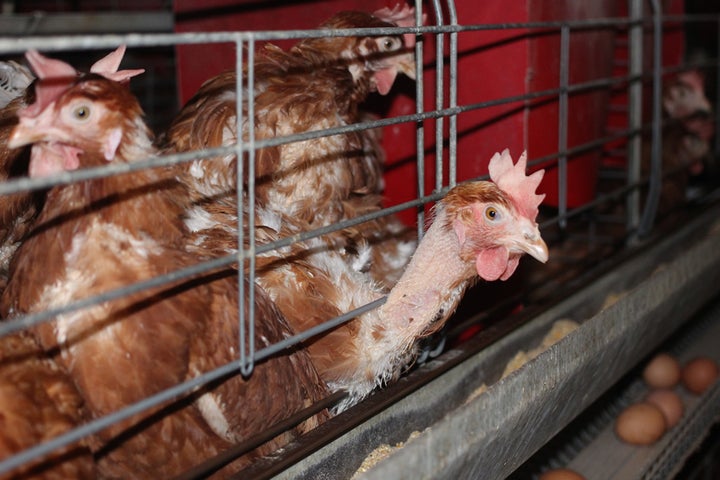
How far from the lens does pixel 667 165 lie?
149 inches

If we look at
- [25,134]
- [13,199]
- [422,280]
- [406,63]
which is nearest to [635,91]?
[406,63]

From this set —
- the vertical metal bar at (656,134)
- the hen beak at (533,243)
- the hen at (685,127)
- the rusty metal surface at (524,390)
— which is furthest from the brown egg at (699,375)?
the hen at (685,127)

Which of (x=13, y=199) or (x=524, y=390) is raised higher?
(x=13, y=199)

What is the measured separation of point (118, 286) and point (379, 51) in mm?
1383

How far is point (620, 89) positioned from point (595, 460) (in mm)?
1675

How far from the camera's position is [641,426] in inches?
82.1

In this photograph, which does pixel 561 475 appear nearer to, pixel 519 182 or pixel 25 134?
pixel 519 182

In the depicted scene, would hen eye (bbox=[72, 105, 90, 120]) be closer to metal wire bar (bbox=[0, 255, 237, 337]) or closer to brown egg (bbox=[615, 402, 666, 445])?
metal wire bar (bbox=[0, 255, 237, 337])

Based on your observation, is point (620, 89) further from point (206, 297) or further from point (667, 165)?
point (206, 297)

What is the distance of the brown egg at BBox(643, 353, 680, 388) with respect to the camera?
2428 mm

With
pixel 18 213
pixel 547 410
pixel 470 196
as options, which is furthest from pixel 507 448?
pixel 18 213

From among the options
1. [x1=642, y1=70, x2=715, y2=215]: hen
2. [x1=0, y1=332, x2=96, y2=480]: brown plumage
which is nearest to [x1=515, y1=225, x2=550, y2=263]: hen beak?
[x1=0, y1=332, x2=96, y2=480]: brown plumage

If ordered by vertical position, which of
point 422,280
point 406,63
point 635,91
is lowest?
point 422,280

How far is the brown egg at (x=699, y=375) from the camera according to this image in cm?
237
